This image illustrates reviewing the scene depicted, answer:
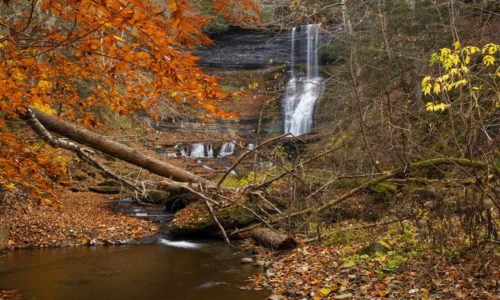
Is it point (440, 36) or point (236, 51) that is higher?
point (236, 51)

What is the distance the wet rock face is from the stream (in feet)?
82.1

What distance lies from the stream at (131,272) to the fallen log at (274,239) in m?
0.60

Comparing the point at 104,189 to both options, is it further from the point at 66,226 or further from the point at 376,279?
the point at 376,279

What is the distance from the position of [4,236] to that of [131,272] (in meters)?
3.80

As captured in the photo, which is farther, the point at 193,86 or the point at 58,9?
the point at 193,86

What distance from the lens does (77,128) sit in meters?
7.77

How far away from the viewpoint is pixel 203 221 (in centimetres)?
1179

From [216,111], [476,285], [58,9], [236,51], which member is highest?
[236,51]

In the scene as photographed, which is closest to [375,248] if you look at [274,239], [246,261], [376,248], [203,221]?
[376,248]

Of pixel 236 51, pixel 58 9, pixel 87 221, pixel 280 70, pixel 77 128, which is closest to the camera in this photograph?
pixel 58 9

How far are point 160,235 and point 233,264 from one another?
3898 millimetres

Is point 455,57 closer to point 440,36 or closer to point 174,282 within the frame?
point 174,282

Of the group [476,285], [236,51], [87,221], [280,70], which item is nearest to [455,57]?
[476,285]

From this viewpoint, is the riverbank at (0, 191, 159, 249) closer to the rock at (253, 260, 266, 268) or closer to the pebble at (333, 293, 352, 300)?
the rock at (253, 260, 266, 268)
